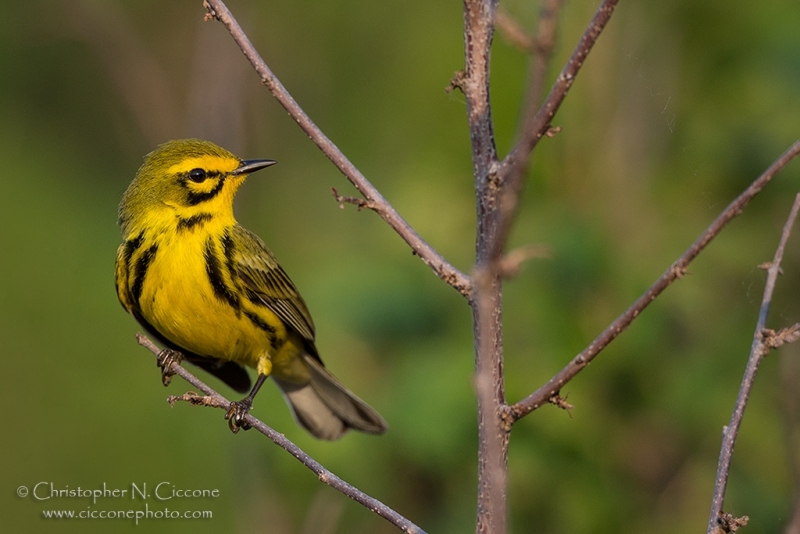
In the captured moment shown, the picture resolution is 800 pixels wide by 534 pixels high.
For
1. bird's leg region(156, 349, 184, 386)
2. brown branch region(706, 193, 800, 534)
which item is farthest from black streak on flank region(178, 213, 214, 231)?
brown branch region(706, 193, 800, 534)

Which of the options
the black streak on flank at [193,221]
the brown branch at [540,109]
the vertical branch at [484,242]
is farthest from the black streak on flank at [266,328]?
the brown branch at [540,109]

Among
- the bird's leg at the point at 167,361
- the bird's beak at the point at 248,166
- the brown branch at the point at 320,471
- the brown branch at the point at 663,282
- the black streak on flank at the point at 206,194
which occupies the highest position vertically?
the bird's beak at the point at 248,166

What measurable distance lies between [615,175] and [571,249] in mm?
772

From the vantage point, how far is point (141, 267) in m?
3.54

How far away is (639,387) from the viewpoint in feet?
13.1

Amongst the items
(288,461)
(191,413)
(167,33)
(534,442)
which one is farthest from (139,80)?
(534,442)

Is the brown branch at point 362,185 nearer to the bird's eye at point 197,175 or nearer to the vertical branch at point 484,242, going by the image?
the vertical branch at point 484,242

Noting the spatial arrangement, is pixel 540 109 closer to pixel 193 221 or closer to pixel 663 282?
pixel 663 282

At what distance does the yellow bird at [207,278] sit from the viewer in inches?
138

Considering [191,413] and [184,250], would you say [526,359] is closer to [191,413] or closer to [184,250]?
[184,250]

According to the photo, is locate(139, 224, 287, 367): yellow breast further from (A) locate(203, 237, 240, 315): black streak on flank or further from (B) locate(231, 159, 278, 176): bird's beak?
(B) locate(231, 159, 278, 176): bird's beak

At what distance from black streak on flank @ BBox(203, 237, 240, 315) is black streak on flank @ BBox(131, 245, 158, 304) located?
19cm

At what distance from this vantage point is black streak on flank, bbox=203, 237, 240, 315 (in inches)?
139

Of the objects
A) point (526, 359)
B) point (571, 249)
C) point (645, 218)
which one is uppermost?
point (645, 218)
